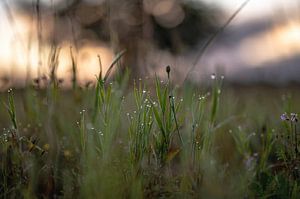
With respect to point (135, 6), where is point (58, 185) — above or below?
below

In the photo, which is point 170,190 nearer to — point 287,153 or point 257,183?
point 257,183

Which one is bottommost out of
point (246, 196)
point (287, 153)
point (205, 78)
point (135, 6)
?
point (246, 196)

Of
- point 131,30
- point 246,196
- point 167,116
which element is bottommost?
point 246,196

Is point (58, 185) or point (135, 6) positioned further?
point (135, 6)

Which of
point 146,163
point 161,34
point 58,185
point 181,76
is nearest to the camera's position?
point 146,163

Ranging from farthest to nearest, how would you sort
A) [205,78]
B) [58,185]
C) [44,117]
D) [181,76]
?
[181,76] → [205,78] → [44,117] → [58,185]

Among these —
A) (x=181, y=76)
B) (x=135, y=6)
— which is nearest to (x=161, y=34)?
(x=135, y=6)

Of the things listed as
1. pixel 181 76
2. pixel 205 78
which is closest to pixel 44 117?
pixel 205 78

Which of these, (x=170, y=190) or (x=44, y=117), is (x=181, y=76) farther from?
(x=170, y=190)

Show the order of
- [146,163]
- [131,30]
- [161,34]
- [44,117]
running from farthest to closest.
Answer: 1. [161,34]
2. [131,30]
3. [44,117]
4. [146,163]
